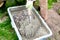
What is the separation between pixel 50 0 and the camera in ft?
10.2

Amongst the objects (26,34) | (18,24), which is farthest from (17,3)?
(26,34)

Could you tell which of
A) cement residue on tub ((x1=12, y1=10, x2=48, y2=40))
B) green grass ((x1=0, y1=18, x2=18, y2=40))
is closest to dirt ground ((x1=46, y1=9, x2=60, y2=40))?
cement residue on tub ((x1=12, y1=10, x2=48, y2=40))

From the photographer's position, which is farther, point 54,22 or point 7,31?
point 54,22

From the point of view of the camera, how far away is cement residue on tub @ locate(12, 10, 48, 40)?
7.52 ft

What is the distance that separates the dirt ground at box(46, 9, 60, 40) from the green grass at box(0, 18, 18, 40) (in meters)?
0.58

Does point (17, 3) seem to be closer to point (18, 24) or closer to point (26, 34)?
point (18, 24)

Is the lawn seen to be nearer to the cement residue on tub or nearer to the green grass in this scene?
the green grass

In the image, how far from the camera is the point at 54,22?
8.64ft

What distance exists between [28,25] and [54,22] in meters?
0.46

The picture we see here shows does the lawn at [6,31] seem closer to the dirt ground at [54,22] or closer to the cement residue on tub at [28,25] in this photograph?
the cement residue on tub at [28,25]

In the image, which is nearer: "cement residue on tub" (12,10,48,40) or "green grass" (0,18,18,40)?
"cement residue on tub" (12,10,48,40)

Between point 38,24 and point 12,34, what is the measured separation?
431 millimetres

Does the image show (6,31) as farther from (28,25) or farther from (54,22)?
(54,22)

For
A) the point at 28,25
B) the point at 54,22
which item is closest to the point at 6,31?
the point at 28,25
